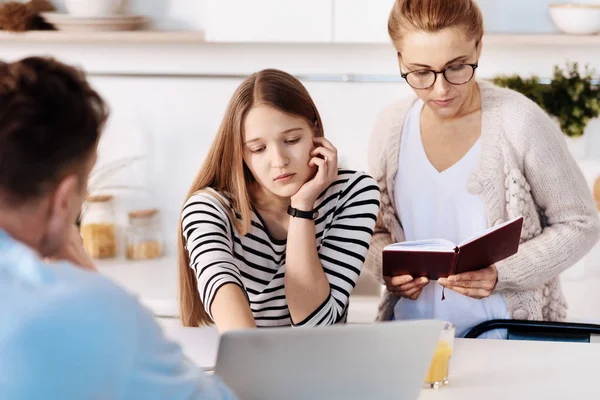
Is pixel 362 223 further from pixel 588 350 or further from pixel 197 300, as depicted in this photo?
pixel 588 350

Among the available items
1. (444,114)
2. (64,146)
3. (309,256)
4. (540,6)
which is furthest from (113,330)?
(540,6)

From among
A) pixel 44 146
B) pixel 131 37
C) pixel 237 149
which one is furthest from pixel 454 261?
pixel 131 37

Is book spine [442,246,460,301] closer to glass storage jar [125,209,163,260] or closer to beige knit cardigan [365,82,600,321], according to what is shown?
beige knit cardigan [365,82,600,321]

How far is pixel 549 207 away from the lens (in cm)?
181

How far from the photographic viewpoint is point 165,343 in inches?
32.5

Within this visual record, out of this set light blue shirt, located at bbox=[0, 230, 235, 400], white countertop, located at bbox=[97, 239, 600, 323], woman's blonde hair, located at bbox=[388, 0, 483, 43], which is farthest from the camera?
white countertop, located at bbox=[97, 239, 600, 323]

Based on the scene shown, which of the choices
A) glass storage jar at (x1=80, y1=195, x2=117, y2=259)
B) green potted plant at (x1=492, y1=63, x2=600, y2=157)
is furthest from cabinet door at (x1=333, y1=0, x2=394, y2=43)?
glass storage jar at (x1=80, y1=195, x2=117, y2=259)

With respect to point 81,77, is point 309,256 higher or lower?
lower

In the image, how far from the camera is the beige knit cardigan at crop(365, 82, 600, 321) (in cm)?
178

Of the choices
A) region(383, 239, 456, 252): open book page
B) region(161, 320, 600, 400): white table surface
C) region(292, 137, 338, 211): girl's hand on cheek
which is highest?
region(292, 137, 338, 211): girl's hand on cheek

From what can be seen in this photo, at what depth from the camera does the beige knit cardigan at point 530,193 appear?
5.83 feet

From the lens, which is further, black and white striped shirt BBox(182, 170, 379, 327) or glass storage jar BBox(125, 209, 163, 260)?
glass storage jar BBox(125, 209, 163, 260)

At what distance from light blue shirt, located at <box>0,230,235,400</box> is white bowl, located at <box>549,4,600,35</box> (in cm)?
211

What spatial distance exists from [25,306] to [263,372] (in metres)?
0.35
